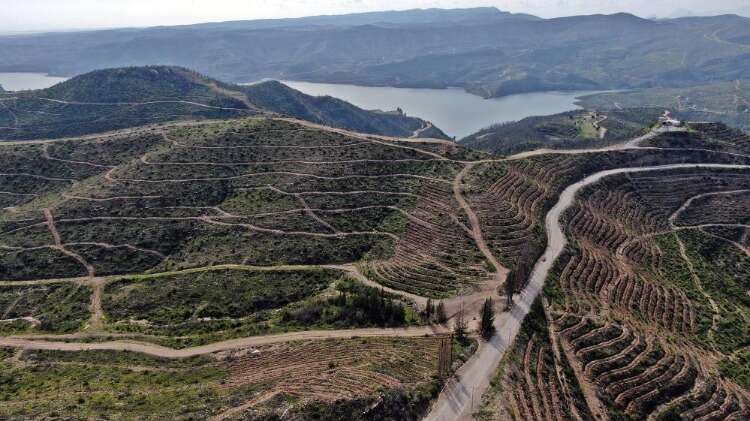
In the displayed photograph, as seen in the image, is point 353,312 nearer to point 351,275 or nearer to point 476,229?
point 351,275

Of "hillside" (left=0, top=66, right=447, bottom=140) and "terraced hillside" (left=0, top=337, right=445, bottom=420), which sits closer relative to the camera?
"terraced hillside" (left=0, top=337, right=445, bottom=420)

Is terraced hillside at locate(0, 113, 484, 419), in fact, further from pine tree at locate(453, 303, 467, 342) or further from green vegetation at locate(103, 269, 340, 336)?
pine tree at locate(453, 303, 467, 342)

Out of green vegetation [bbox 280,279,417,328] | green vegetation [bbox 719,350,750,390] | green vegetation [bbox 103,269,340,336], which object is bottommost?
green vegetation [bbox 719,350,750,390]

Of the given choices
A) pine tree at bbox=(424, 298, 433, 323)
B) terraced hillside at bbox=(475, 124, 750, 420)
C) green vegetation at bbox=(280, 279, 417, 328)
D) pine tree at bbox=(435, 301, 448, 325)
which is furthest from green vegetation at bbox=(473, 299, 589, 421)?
green vegetation at bbox=(280, 279, 417, 328)

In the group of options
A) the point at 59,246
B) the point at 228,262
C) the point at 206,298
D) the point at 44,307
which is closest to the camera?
the point at 206,298

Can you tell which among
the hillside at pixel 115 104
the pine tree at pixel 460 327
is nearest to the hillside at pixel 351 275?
the pine tree at pixel 460 327

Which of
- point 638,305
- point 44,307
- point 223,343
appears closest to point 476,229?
point 638,305
